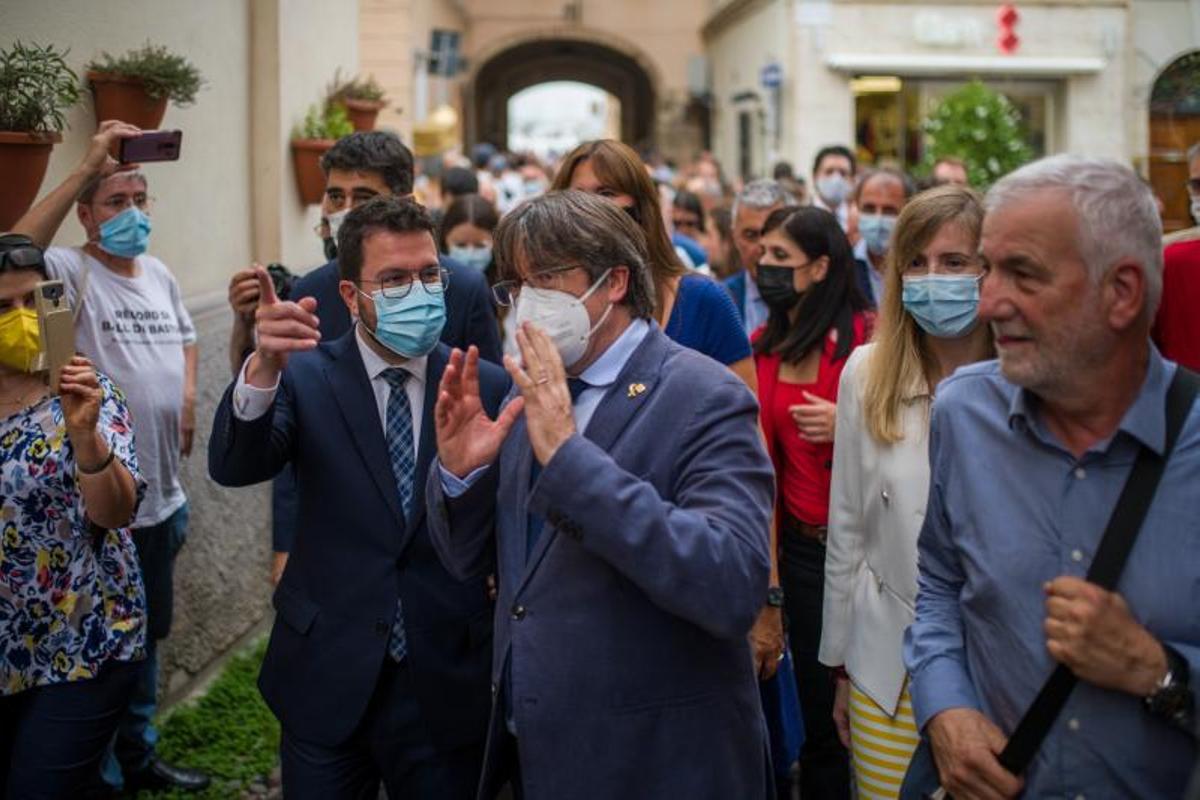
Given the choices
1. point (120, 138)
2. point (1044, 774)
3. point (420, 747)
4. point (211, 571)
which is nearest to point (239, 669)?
point (211, 571)

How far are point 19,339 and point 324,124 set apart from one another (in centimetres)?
523

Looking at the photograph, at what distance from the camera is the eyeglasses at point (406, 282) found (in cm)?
400

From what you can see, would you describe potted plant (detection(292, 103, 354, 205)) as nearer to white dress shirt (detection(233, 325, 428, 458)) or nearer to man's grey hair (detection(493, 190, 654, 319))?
white dress shirt (detection(233, 325, 428, 458))

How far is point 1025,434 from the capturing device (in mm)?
2898

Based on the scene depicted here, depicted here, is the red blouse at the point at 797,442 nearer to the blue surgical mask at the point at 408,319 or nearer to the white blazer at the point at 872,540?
the white blazer at the point at 872,540

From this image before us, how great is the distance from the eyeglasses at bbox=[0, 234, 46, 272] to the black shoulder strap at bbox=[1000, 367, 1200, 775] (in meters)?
2.86

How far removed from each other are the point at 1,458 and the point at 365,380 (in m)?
1.02

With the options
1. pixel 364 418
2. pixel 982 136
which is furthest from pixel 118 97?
pixel 982 136

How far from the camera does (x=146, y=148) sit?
5.30 metres

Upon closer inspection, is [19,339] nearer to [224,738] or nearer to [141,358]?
[141,358]

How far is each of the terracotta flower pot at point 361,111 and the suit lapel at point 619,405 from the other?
667cm

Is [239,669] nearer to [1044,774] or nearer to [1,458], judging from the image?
[1,458]

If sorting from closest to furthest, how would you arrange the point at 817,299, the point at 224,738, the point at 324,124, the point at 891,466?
the point at 891,466, the point at 817,299, the point at 224,738, the point at 324,124

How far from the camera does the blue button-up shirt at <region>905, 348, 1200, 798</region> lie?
2689 millimetres
